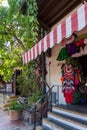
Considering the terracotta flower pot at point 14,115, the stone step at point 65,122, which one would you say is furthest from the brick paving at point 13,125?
the stone step at point 65,122

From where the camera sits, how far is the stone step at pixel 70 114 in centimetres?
535

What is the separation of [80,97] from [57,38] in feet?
11.0

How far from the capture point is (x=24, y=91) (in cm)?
1085

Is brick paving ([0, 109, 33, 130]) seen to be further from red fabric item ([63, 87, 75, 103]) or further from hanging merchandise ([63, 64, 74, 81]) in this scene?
hanging merchandise ([63, 64, 74, 81])

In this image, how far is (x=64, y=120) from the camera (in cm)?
570

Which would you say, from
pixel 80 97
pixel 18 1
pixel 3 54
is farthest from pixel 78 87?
pixel 3 54

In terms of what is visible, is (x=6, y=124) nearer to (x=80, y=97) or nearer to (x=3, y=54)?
(x=80, y=97)

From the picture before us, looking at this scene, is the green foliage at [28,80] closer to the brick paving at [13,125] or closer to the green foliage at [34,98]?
the green foliage at [34,98]

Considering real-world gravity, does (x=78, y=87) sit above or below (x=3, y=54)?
below

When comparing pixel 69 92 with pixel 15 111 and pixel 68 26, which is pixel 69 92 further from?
pixel 68 26

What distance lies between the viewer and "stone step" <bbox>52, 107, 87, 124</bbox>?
211 inches

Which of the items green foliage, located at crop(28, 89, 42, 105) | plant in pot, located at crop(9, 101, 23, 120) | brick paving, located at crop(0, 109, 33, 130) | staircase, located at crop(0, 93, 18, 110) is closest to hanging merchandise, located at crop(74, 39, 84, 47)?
green foliage, located at crop(28, 89, 42, 105)

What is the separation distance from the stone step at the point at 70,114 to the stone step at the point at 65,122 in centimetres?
19

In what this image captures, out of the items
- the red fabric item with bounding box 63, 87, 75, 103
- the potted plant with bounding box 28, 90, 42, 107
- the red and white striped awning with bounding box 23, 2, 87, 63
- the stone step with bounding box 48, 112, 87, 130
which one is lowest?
the stone step with bounding box 48, 112, 87, 130
